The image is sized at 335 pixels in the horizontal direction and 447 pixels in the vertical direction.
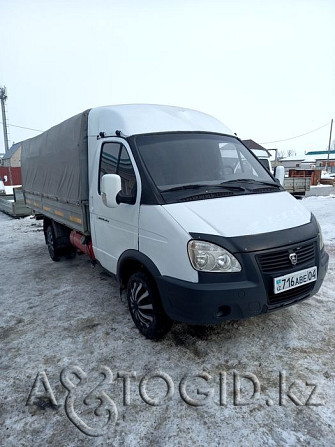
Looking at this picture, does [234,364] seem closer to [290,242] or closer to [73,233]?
[290,242]

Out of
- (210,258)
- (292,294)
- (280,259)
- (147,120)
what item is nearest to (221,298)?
(210,258)

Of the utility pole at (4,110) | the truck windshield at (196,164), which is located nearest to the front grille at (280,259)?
the truck windshield at (196,164)

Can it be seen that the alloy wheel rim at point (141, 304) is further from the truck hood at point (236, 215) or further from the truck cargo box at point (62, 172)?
the truck cargo box at point (62, 172)

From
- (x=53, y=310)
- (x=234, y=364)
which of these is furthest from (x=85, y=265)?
(x=234, y=364)

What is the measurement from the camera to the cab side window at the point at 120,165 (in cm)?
312

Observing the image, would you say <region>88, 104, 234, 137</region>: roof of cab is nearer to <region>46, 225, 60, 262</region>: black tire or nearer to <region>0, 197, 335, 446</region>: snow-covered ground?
<region>0, 197, 335, 446</region>: snow-covered ground

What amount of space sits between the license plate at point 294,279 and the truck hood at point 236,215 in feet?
1.39

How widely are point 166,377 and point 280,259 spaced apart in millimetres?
1448

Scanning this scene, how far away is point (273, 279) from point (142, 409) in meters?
1.48

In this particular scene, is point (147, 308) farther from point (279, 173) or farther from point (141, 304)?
point (279, 173)

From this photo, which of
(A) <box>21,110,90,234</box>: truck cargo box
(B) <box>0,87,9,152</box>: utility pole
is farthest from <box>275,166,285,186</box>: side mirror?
(B) <box>0,87,9,152</box>: utility pole

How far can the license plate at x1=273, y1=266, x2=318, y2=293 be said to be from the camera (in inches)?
101

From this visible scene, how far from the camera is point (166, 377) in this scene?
8.68ft

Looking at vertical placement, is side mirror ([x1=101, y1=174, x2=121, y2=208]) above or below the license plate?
above
